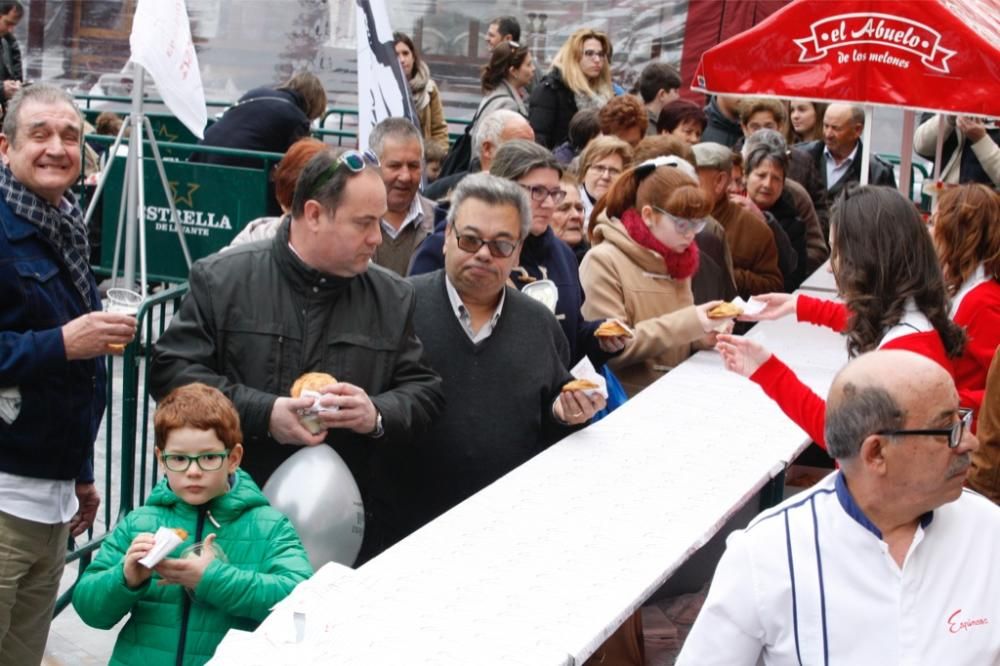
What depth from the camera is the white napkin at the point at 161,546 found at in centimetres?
353

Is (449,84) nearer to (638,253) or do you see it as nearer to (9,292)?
(638,253)

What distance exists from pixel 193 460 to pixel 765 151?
207 inches

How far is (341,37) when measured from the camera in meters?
18.2

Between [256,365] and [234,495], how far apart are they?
1.73ft

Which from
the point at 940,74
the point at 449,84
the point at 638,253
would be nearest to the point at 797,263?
the point at 940,74

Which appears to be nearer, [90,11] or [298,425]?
[298,425]

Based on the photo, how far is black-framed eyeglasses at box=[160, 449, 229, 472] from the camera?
3.80 metres

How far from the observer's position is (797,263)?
332 inches

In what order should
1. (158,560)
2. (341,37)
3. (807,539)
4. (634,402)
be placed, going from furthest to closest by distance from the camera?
1. (341,37)
2. (634,402)
3. (158,560)
4. (807,539)

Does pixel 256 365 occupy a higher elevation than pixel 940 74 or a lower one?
lower

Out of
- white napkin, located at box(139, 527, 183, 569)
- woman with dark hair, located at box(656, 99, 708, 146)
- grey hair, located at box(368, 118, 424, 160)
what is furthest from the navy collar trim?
woman with dark hair, located at box(656, 99, 708, 146)

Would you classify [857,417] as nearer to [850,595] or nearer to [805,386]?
[850,595]

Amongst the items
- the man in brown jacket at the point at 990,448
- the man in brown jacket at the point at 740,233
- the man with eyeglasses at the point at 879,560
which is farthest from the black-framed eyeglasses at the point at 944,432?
the man in brown jacket at the point at 740,233

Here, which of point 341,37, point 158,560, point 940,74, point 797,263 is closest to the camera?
point 158,560
